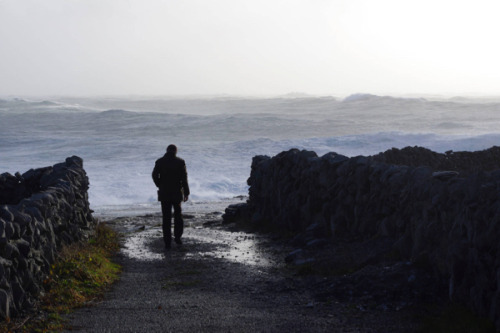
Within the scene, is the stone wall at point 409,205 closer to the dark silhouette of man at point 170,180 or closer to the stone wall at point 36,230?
the dark silhouette of man at point 170,180

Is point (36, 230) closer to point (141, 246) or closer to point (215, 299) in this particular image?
point (215, 299)

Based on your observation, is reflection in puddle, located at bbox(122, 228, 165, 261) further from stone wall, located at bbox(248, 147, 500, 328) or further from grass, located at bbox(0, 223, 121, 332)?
stone wall, located at bbox(248, 147, 500, 328)

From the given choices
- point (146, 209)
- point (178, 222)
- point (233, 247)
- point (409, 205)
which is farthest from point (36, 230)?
point (146, 209)

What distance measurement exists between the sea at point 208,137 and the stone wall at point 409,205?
313 inches

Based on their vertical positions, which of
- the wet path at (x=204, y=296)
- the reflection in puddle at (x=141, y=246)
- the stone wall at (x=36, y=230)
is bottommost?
the reflection in puddle at (x=141, y=246)

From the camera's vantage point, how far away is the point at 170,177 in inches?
489

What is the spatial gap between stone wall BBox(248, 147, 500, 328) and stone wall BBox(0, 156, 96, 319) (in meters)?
4.16

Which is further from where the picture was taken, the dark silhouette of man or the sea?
the sea

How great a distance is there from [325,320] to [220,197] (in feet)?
72.8

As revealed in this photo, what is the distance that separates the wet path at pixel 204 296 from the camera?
667 cm

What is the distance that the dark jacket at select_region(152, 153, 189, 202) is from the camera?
12383 millimetres

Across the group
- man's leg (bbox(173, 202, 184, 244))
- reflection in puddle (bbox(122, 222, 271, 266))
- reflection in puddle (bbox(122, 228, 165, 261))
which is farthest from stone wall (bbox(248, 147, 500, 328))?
reflection in puddle (bbox(122, 228, 165, 261))

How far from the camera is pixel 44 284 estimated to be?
780 centimetres

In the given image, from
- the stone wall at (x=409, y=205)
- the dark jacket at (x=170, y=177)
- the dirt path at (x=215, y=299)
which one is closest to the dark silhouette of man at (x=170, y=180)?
the dark jacket at (x=170, y=177)
